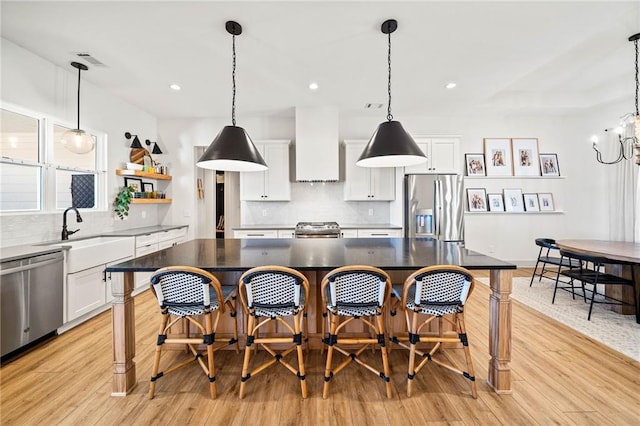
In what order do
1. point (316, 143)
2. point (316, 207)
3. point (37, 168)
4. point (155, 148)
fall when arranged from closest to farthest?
point (37, 168), point (316, 143), point (155, 148), point (316, 207)

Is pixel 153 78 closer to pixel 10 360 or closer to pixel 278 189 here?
pixel 278 189

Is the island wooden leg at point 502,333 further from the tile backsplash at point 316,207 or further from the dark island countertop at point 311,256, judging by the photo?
the tile backsplash at point 316,207

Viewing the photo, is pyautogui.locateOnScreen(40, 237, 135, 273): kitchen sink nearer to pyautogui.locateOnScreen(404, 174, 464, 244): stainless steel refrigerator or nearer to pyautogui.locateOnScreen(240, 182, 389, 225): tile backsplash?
pyautogui.locateOnScreen(240, 182, 389, 225): tile backsplash

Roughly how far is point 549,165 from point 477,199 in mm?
1566

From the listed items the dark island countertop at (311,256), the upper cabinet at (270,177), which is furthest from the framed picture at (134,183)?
the dark island countertop at (311,256)

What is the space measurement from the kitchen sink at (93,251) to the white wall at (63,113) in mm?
252

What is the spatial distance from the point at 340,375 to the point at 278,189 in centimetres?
342

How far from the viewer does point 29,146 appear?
3.12 metres

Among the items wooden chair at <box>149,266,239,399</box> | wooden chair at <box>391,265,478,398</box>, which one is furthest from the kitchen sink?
wooden chair at <box>391,265,478,398</box>

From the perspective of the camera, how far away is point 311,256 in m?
2.25

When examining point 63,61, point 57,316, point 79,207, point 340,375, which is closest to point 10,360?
point 57,316

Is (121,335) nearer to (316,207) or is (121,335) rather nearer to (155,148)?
(316,207)

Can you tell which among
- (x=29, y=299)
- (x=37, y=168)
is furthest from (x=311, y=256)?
(x=37, y=168)

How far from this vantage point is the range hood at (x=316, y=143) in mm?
4777
